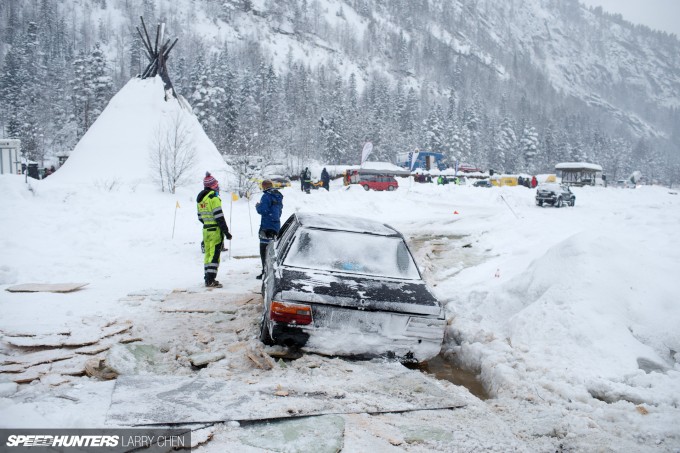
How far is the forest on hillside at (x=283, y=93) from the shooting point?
5538cm

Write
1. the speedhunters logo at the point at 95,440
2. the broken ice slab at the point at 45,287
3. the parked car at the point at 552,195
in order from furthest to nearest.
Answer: the parked car at the point at 552,195, the broken ice slab at the point at 45,287, the speedhunters logo at the point at 95,440

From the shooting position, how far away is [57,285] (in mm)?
6793

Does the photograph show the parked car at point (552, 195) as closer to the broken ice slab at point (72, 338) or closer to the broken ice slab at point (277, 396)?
the broken ice slab at point (277, 396)

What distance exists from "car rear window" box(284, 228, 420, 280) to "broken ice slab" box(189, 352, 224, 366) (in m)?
1.21

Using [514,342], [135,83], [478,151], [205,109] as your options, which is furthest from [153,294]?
[478,151]

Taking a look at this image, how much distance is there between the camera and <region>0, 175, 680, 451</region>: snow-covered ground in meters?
3.15

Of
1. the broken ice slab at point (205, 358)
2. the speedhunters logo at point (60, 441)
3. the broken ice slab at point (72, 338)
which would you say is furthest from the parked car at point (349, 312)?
the broken ice slab at point (72, 338)

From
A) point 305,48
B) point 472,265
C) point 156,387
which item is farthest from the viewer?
point 305,48

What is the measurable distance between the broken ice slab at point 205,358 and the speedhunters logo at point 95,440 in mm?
1398

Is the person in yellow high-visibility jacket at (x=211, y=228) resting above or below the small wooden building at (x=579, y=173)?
below

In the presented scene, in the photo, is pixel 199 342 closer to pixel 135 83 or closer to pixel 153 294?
pixel 153 294

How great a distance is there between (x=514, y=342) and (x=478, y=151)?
8053 centimetres

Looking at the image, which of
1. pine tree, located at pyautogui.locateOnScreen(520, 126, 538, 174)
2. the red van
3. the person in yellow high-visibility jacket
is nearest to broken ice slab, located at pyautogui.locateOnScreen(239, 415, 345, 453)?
the person in yellow high-visibility jacket

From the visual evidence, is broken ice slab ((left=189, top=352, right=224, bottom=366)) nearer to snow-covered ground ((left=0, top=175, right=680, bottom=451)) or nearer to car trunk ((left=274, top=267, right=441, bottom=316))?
snow-covered ground ((left=0, top=175, right=680, bottom=451))
